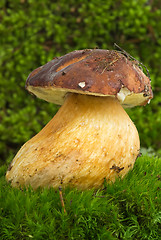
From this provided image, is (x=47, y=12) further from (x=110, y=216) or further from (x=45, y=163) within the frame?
(x=110, y=216)

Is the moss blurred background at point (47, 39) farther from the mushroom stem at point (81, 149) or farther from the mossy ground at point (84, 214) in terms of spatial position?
the mossy ground at point (84, 214)

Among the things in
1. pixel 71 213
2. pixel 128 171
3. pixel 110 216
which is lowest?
pixel 128 171

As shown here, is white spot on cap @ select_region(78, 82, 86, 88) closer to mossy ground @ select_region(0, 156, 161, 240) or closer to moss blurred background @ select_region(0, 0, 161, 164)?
mossy ground @ select_region(0, 156, 161, 240)

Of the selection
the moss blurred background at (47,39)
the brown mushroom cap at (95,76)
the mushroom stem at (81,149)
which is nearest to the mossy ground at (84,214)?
the mushroom stem at (81,149)

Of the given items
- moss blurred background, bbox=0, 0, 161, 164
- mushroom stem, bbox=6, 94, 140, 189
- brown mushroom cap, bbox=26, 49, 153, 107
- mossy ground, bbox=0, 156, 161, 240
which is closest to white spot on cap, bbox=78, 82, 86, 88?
brown mushroom cap, bbox=26, 49, 153, 107

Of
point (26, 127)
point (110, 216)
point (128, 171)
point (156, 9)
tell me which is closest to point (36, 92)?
point (128, 171)

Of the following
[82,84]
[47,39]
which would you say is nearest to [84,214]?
[82,84]

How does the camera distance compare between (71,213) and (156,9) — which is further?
(156,9)
